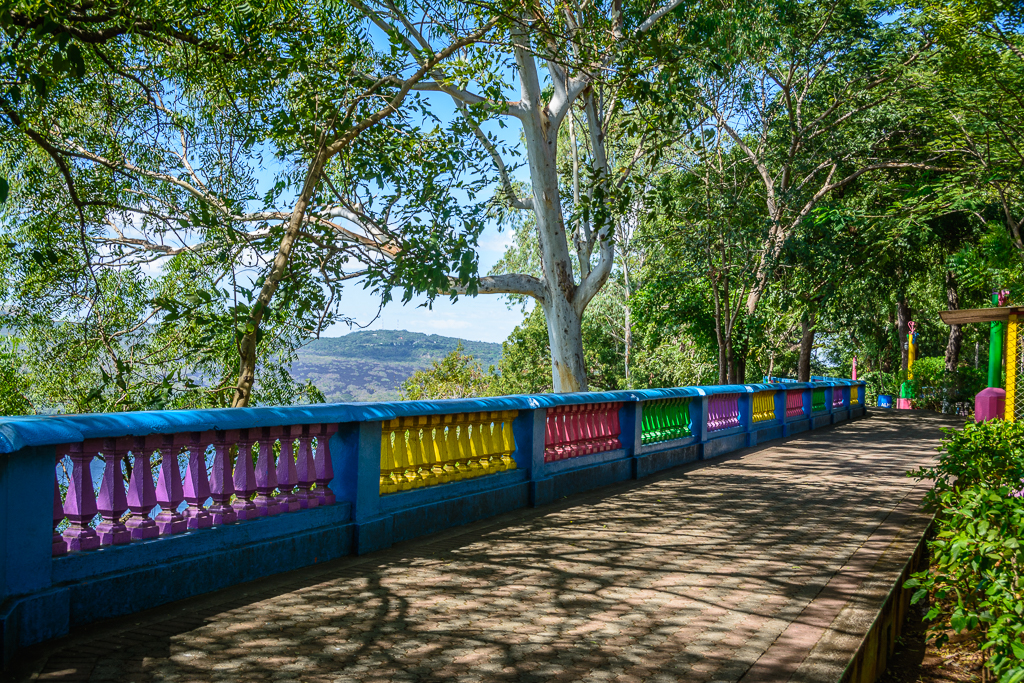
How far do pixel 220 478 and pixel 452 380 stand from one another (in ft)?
145

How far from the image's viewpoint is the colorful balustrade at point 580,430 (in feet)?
27.8

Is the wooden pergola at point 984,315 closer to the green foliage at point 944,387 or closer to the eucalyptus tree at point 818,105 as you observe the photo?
the eucalyptus tree at point 818,105

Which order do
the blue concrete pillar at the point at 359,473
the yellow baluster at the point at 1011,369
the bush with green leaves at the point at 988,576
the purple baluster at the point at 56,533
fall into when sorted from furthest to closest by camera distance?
the yellow baluster at the point at 1011,369
the blue concrete pillar at the point at 359,473
the purple baluster at the point at 56,533
the bush with green leaves at the point at 988,576

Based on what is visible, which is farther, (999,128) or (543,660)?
(999,128)

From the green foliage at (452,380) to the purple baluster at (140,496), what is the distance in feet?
138

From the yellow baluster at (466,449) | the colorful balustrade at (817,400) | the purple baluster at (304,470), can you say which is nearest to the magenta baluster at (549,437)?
the yellow baluster at (466,449)

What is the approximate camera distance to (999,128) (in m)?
17.3

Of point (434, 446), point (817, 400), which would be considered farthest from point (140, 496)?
point (817, 400)

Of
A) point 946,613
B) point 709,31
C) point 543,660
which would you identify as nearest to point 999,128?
point 709,31

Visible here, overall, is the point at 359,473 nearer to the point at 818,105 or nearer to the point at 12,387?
the point at 12,387

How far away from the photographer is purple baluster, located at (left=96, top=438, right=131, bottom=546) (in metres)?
4.15

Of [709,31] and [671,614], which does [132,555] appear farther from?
[709,31]

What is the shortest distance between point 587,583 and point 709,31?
12934 millimetres

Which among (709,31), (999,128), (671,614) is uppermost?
(709,31)
